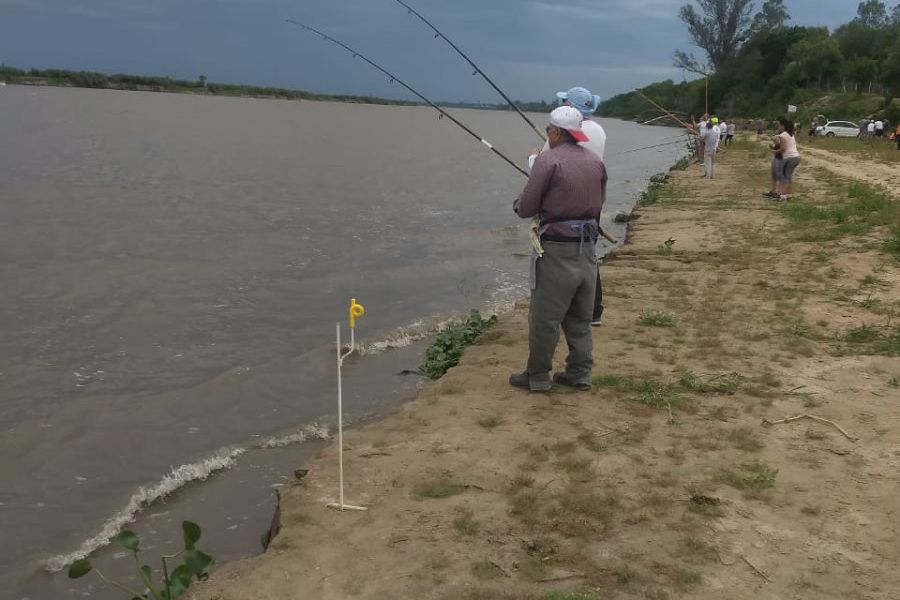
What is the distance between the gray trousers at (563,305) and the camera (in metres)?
5.02

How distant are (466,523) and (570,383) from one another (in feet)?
6.76

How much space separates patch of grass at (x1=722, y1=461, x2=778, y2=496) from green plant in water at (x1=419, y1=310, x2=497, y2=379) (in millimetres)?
2924

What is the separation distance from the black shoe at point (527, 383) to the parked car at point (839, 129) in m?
48.0

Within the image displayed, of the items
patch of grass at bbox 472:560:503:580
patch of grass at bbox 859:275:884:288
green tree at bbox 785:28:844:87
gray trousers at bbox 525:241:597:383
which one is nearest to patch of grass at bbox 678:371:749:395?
gray trousers at bbox 525:241:597:383

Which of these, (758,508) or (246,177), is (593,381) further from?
(246,177)

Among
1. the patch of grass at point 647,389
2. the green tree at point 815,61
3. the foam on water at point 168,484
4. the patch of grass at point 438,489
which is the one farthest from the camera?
the green tree at point 815,61

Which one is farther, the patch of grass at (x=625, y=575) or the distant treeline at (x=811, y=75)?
the distant treeline at (x=811, y=75)

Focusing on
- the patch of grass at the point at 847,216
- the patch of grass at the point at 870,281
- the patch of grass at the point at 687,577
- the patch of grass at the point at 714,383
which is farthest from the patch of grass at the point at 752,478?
the patch of grass at the point at 847,216

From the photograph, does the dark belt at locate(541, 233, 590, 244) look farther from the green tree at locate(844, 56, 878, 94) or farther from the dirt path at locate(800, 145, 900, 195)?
the green tree at locate(844, 56, 878, 94)

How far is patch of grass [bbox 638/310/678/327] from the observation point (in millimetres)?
7125

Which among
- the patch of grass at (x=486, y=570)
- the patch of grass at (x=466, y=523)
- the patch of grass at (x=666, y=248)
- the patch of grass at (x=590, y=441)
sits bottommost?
the patch of grass at (x=486, y=570)

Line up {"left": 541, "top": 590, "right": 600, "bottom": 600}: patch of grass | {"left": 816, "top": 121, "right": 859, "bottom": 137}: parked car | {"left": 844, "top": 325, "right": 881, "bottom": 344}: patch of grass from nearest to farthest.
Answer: {"left": 541, "top": 590, "right": 600, "bottom": 600}: patch of grass, {"left": 844, "top": 325, "right": 881, "bottom": 344}: patch of grass, {"left": 816, "top": 121, "right": 859, "bottom": 137}: parked car

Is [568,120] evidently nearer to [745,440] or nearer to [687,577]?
[745,440]

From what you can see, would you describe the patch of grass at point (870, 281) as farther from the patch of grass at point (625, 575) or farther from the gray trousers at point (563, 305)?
the patch of grass at point (625, 575)
